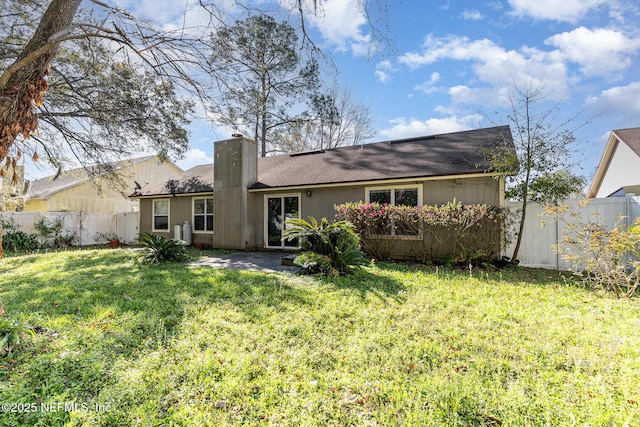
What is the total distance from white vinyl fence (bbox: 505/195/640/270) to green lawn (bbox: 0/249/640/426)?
2.76 meters

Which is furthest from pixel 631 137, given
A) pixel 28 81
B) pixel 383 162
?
pixel 28 81

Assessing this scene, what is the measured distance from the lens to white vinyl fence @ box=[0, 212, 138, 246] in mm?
13969

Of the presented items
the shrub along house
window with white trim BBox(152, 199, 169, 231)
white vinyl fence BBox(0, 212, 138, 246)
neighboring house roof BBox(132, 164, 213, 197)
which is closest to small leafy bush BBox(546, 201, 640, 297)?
the shrub along house

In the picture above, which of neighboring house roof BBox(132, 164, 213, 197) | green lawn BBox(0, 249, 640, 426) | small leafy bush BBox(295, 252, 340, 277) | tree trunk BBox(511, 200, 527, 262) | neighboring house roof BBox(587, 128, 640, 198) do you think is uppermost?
neighboring house roof BBox(587, 128, 640, 198)

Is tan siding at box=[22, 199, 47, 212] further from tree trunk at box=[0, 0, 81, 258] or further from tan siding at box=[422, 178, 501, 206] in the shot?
tan siding at box=[422, 178, 501, 206]

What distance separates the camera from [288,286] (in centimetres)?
563

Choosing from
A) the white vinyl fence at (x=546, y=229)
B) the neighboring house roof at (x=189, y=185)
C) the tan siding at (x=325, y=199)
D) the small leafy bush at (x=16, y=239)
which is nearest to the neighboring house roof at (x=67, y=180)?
the neighboring house roof at (x=189, y=185)

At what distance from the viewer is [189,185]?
13977 millimetres

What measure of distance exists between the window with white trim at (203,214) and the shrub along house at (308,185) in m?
0.04

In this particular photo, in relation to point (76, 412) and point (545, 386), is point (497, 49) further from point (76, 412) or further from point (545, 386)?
point (76, 412)

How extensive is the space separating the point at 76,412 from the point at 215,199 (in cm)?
1039

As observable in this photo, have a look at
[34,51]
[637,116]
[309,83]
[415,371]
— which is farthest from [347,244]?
[637,116]

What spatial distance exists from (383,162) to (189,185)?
8826 mm

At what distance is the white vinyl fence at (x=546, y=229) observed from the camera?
7137 millimetres
